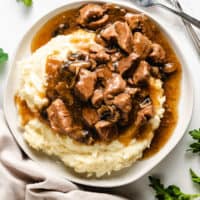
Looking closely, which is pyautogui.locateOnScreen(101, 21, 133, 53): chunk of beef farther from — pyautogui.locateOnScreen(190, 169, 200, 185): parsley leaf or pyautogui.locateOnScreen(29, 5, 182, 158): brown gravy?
pyautogui.locateOnScreen(190, 169, 200, 185): parsley leaf

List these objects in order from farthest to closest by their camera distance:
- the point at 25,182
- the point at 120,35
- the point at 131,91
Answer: the point at 25,182 → the point at 120,35 → the point at 131,91

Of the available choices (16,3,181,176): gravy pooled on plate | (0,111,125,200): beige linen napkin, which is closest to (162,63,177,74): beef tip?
(16,3,181,176): gravy pooled on plate

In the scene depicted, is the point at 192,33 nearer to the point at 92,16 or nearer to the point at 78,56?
the point at 92,16

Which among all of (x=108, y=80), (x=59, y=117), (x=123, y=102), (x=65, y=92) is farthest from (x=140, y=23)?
(x=59, y=117)

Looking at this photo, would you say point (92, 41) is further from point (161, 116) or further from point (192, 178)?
point (192, 178)

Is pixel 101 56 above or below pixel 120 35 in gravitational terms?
below

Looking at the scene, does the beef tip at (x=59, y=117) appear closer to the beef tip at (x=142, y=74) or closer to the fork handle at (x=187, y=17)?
the beef tip at (x=142, y=74)

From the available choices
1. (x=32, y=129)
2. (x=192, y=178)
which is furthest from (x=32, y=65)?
(x=192, y=178)

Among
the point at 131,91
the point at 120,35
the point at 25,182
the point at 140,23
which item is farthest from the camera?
the point at 25,182
